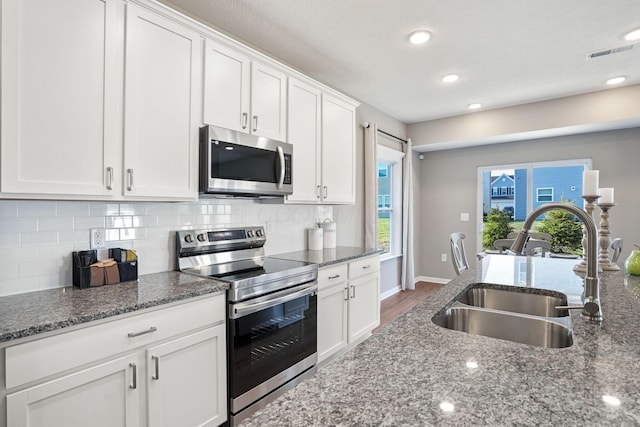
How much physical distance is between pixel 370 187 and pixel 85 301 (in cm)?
312

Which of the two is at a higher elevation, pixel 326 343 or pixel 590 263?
pixel 590 263

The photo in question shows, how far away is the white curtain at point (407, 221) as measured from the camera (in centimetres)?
504

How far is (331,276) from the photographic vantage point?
8.60 feet

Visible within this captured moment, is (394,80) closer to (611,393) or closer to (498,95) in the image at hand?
(498,95)

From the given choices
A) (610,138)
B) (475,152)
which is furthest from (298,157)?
(610,138)

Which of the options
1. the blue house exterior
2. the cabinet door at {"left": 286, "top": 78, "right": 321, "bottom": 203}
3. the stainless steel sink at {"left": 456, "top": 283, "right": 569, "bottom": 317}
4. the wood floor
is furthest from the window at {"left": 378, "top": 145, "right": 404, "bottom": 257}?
the stainless steel sink at {"left": 456, "top": 283, "right": 569, "bottom": 317}

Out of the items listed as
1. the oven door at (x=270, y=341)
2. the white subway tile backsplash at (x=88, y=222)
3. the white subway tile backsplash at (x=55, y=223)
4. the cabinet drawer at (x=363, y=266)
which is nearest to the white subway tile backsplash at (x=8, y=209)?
the white subway tile backsplash at (x=55, y=223)

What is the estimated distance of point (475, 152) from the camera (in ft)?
17.4

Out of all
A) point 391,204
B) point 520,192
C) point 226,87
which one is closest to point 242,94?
point 226,87

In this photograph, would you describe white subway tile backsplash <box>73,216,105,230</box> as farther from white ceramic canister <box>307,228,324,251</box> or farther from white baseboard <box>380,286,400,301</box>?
white baseboard <box>380,286,400,301</box>

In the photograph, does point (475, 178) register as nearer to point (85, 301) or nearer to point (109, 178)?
point (109, 178)

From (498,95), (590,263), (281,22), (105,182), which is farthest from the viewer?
(498,95)

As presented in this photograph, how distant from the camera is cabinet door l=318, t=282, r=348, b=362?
8.32ft

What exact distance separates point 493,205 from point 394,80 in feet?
9.63
